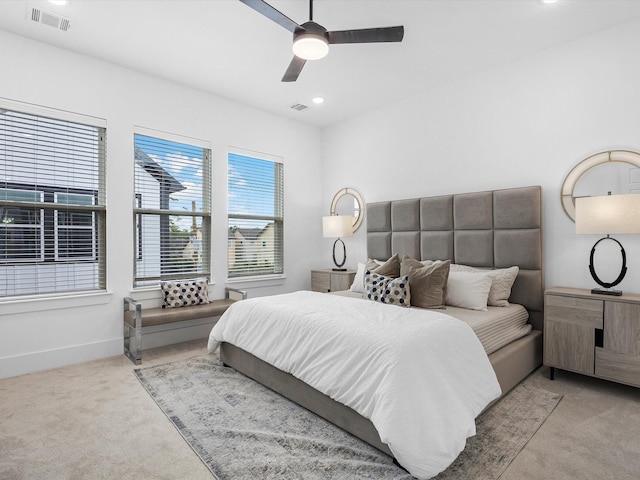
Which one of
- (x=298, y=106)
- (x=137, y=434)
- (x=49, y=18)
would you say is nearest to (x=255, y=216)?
(x=298, y=106)

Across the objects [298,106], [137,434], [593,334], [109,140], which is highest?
[298,106]

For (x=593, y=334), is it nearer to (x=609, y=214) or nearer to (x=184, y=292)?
(x=609, y=214)

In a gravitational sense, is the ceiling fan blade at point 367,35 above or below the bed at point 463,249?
above

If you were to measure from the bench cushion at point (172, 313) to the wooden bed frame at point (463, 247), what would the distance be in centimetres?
66

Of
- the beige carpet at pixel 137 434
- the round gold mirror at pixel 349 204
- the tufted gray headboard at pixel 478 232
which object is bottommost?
the beige carpet at pixel 137 434

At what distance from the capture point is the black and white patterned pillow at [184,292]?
13.1 ft

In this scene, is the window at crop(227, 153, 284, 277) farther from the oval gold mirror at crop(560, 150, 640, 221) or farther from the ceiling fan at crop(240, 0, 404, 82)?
the oval gold mirror at crop(560, 150, 640, 221)

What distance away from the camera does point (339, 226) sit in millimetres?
4977

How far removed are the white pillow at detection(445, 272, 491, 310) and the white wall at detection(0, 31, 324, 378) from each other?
273 cm

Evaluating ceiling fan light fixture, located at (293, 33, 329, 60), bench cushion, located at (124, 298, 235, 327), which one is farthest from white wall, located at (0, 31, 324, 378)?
ceiling fan light fixture, located at (293, 33, 329, 60)

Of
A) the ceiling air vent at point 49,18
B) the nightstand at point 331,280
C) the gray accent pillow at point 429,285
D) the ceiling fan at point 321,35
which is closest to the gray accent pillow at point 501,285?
the gray accent pillow at point 429,285

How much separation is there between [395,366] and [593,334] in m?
2.05

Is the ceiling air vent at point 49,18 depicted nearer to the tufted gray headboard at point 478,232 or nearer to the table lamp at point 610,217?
the tufted gray headboard at point 478,232

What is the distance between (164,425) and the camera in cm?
235
